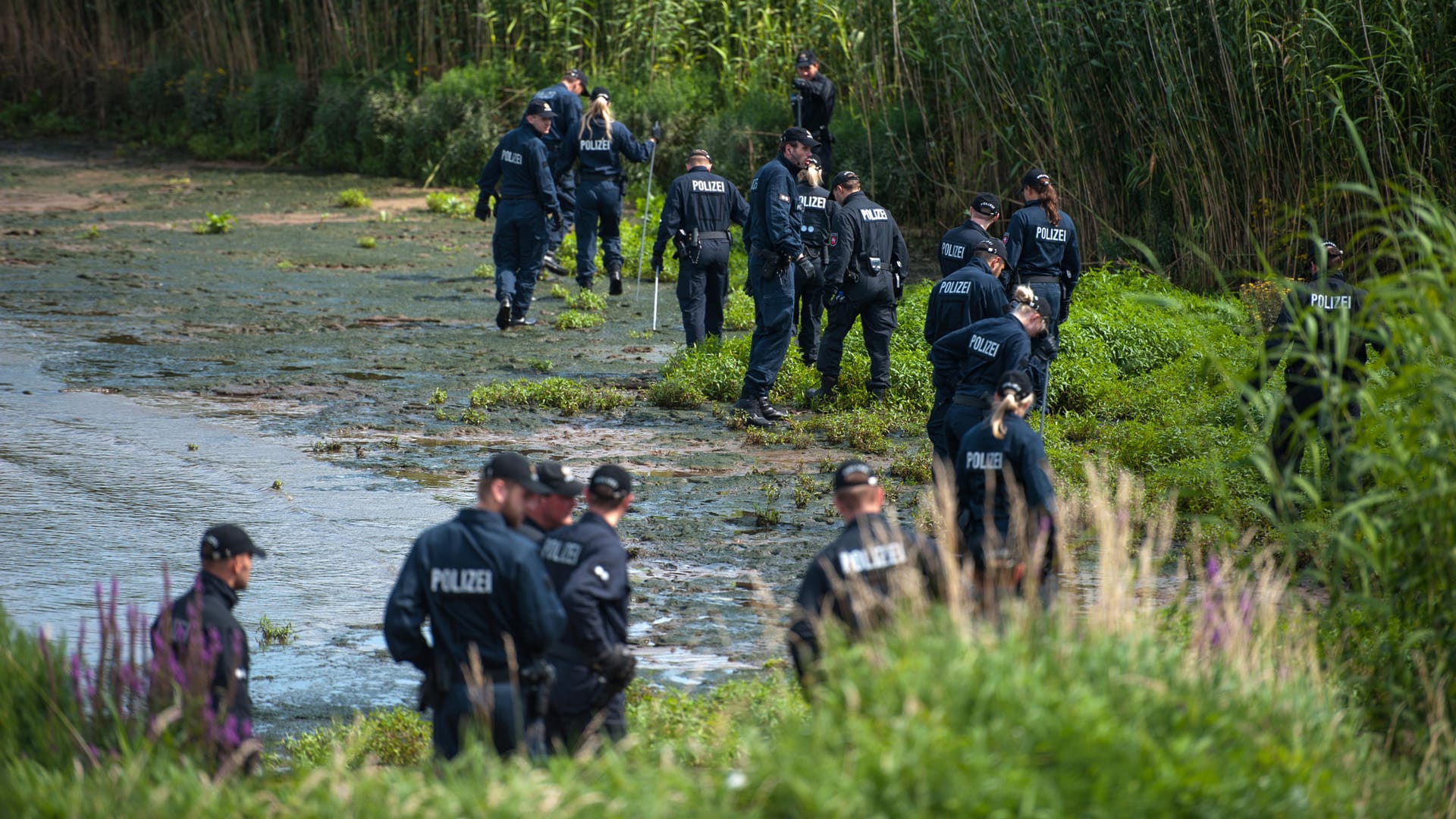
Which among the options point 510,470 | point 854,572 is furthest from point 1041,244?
point 510,470

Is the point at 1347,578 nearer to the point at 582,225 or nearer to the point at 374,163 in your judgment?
the point at 582,225

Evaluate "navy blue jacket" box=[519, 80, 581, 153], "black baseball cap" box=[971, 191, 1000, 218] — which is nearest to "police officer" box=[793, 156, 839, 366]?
"black baseball cap" box=[971, 191, 1000, 218]

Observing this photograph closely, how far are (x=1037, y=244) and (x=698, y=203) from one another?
125 inches

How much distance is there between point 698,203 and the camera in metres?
13.4

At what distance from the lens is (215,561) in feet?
18.4

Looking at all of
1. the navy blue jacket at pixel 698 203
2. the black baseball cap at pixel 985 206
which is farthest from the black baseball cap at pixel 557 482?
the navy blue jacket at pixel 698 203

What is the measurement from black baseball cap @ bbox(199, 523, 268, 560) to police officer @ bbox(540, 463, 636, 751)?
1.16m

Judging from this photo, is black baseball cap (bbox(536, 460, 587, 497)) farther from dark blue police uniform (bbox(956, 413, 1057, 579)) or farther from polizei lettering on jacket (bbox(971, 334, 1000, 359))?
polizei lettering on jacket (bbox(971, 334, 1000, 359))

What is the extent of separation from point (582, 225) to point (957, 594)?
12833 millimetres

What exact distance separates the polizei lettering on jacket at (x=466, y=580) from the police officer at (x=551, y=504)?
2.08ft

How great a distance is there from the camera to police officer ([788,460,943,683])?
558 centimetres

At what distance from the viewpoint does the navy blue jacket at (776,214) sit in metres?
12.1

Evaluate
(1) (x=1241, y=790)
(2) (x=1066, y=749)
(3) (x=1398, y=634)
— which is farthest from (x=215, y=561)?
(3) (x=1398, y=634)

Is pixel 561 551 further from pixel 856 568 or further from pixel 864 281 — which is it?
pixel 864 281
